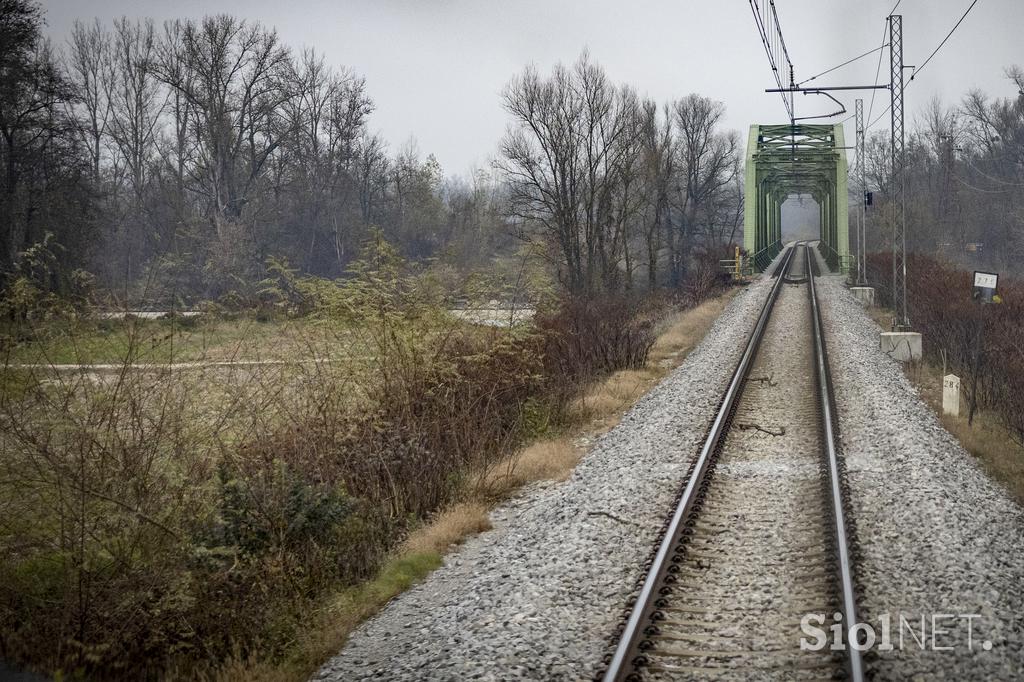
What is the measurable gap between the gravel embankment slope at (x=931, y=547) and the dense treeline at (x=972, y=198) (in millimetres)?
38177

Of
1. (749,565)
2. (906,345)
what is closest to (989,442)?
(749,565)

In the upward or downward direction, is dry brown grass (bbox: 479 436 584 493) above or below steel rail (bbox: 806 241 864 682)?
below

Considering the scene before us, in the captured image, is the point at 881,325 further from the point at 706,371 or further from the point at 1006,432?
the point at 1006,432

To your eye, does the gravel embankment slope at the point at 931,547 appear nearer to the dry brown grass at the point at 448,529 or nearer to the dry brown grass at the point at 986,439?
the dry brown grass at the point at 986,439

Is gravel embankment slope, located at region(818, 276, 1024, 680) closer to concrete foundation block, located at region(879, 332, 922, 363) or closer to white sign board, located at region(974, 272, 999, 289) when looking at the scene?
white sign board, located at region(974, 272, 999, 289)

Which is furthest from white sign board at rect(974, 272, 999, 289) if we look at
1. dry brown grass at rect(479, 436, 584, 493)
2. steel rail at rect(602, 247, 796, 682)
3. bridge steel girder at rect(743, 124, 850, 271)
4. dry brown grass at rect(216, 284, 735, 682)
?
bridge steel girder at rect(743, 124, 850, 271)

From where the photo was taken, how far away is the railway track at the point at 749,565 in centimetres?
547

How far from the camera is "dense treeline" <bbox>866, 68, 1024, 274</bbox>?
49.6 metres

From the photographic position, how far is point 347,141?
4706 cm

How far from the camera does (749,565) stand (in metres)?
7.04

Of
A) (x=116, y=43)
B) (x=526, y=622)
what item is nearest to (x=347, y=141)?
(x=116, y=43)

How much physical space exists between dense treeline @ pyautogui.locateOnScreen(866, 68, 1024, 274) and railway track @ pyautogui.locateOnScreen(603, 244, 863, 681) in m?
39.0

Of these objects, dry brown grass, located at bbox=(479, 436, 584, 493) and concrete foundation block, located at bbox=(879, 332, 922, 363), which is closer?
dry brown grass, located at bbox=(479, 436, 584, 493)

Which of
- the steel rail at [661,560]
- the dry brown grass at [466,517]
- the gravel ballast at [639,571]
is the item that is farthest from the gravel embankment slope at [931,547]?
the dry brown grass at [466,517]
